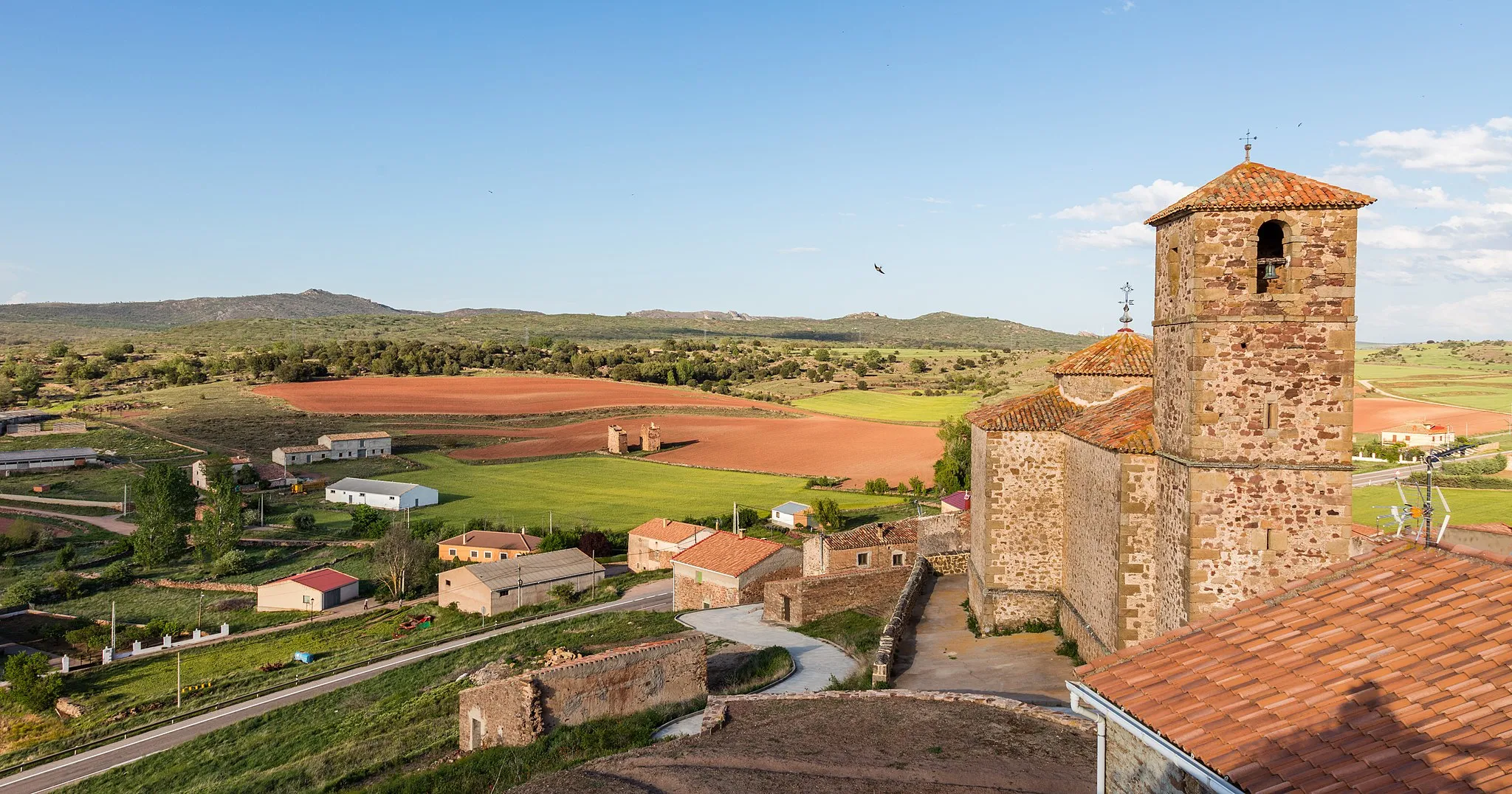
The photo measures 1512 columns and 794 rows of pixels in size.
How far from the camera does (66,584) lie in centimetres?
4384

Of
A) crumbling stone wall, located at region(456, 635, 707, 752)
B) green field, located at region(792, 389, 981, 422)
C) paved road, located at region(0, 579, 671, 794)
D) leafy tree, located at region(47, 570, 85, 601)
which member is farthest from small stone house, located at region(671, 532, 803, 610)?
green field, located at region(792, 389, 981, 422)

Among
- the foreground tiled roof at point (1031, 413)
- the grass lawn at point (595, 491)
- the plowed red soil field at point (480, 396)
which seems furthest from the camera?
the plowed red soil field at point (480, 396)

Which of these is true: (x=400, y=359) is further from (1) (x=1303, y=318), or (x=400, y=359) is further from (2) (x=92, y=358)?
(1) (x=1303, y=318)

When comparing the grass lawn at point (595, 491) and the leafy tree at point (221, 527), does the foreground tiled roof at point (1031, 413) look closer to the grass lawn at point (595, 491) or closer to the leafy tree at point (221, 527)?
the grass lawn at point (595, 491)

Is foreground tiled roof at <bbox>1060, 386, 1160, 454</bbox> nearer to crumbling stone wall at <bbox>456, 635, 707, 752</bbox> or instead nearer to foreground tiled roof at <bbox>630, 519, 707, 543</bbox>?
crumbling stone wall at <bbox>456, 635, 707, 752</bbox>

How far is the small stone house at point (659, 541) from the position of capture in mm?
45688

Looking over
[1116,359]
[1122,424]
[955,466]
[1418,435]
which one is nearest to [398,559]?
[955,466]

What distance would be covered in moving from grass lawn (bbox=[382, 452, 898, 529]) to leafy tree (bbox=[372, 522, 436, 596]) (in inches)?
316

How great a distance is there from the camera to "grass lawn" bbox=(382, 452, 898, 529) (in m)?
55.8

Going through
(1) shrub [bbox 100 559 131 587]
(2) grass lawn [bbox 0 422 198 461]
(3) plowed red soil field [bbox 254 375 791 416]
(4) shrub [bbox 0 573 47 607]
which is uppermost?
(3) plowed red soil field [bbox 254 375 791 416]

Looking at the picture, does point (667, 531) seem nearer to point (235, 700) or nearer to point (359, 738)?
point (235, 700)

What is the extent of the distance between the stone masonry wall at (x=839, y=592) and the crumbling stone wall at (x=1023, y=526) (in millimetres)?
7160

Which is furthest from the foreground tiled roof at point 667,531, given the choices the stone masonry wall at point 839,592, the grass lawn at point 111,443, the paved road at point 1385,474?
the grass lawn at point 111,443

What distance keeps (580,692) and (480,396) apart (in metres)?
75.2
